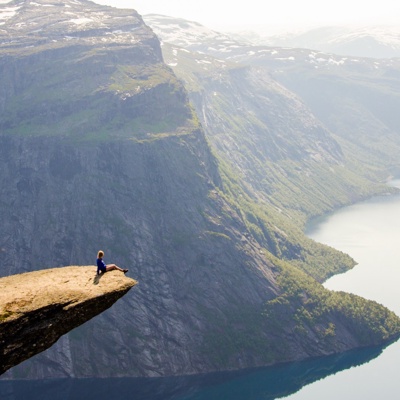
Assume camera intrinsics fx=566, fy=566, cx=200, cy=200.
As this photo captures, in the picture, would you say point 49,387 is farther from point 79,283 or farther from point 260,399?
point 79,283

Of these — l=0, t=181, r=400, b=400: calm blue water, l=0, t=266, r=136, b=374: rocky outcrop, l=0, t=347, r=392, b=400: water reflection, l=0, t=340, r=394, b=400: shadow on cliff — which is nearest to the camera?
l=0, t=266, r=136, b=374: rocky outcrop

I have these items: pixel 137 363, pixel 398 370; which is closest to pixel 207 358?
pixel 137 363

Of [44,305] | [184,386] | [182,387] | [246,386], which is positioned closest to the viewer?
[44,305]

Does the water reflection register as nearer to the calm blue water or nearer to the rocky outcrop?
the calm blue water

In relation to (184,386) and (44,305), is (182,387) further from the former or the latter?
(44,305)

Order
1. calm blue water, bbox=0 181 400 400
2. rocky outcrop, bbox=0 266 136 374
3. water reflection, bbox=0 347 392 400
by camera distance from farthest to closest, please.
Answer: water reflection, bbox=0 347 392 400
calm blue water, bbox=0 181 400 400
rocky outcrop, bbox=0 266 136 374

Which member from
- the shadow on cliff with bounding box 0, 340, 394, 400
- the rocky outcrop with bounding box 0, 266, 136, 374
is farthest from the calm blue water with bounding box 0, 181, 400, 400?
the rocky outcrop with bounding box 0, 266, 136, 374

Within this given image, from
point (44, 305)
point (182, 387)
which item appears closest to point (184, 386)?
point (182, 387)
